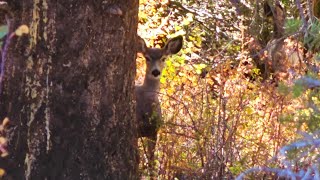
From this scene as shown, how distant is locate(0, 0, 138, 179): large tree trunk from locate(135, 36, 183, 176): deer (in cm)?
153

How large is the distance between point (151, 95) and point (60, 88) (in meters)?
2.86

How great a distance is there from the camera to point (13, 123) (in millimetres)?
5770

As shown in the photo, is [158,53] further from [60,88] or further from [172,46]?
[60,88]

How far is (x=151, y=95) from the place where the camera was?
862 centimetres

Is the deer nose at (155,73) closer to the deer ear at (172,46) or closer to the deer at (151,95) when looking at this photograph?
the deer at (151,95)

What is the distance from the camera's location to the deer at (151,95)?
305 inches

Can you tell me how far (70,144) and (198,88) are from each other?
8.90 ft

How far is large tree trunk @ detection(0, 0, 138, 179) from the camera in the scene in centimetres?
577

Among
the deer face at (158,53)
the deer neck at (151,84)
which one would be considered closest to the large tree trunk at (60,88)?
the deer neck at (151,84)

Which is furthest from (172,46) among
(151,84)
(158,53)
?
(151,84)

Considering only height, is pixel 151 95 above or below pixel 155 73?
below

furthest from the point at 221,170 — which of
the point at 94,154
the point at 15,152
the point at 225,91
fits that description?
the point at 15,152

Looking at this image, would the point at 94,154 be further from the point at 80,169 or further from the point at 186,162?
the point at 186,162

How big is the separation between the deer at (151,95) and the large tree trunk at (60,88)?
1534mm
